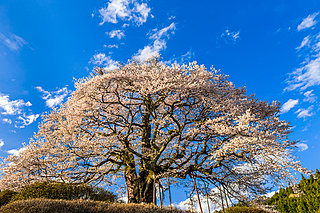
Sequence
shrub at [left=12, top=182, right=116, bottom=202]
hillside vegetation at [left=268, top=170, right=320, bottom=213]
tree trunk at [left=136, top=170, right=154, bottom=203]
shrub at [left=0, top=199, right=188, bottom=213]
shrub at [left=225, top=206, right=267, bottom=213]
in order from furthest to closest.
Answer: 1. hillside vegetation at [left=268, top=170, right=320, bottom=213]
2. tree trunk at [left=136, top=170, right=154, bottom=203]
3. shrub at [left=225, top=206, right=267, bottom=213]
4. shrub at [left=12, top=182, right=116, bottom=202]
5. shrub at [left=0, top=199, right=188, bottom=213]

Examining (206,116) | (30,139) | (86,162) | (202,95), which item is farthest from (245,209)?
(30,139)

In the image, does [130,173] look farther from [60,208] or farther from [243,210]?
[60,208]

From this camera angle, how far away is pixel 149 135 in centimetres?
1399

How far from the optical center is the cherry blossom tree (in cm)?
1128

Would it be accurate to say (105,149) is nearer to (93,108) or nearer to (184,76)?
(93,108)

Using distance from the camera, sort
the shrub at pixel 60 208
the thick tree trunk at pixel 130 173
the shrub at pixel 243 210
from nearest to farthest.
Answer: the shrub at pixel 60 208 < the shrub at pixel 243 210 < the thick tree trunk at pixel 130 173

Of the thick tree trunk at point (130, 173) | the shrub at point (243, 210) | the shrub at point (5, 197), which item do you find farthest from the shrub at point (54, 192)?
the shrub at point (243, 210)

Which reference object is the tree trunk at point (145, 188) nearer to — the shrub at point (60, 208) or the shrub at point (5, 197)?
the shrub at point (60, 208)

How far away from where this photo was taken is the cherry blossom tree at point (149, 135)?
37.0ft

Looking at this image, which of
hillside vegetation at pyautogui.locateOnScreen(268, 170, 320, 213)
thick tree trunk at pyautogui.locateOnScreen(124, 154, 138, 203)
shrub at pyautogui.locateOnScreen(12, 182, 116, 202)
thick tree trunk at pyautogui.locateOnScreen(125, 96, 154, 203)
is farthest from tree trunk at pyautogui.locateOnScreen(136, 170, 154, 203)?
hillside vegetation at pyautogui.locateOnScreen(268, 170, 320, 213)

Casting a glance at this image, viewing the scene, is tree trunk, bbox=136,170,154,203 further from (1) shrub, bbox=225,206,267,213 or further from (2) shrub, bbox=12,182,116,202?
(1) shrub, bbox=225,206,267,213

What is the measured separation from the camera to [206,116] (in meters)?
12.5

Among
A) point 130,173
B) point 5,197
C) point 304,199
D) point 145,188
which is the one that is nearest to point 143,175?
point 145,188

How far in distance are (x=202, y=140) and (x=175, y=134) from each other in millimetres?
1818
